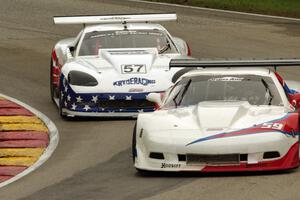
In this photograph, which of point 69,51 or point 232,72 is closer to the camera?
point 232,72

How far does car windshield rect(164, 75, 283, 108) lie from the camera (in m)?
12.2

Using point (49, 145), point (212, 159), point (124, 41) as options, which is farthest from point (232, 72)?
point (124, 41)

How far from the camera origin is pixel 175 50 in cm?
1733

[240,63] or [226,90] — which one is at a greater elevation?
[240,63]

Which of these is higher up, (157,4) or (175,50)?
(175,50)

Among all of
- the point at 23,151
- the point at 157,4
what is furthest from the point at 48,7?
the point at 23,151

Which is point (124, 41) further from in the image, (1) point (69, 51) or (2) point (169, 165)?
(2) point (169, 165)

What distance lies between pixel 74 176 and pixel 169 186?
1.40 meters

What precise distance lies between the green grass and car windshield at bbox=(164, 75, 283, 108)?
16.6m

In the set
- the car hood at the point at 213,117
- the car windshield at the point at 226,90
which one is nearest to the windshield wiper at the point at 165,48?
the car windshield at the point at 226,90

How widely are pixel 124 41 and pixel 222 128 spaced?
20.7 feet

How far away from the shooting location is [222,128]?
36.5ft

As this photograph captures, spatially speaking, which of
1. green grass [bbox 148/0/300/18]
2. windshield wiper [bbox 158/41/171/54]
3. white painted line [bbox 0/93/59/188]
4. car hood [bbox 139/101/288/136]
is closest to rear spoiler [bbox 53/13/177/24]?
windshield wiper [bbox 158/41/171/54]

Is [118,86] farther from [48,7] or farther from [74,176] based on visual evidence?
[48,7]
